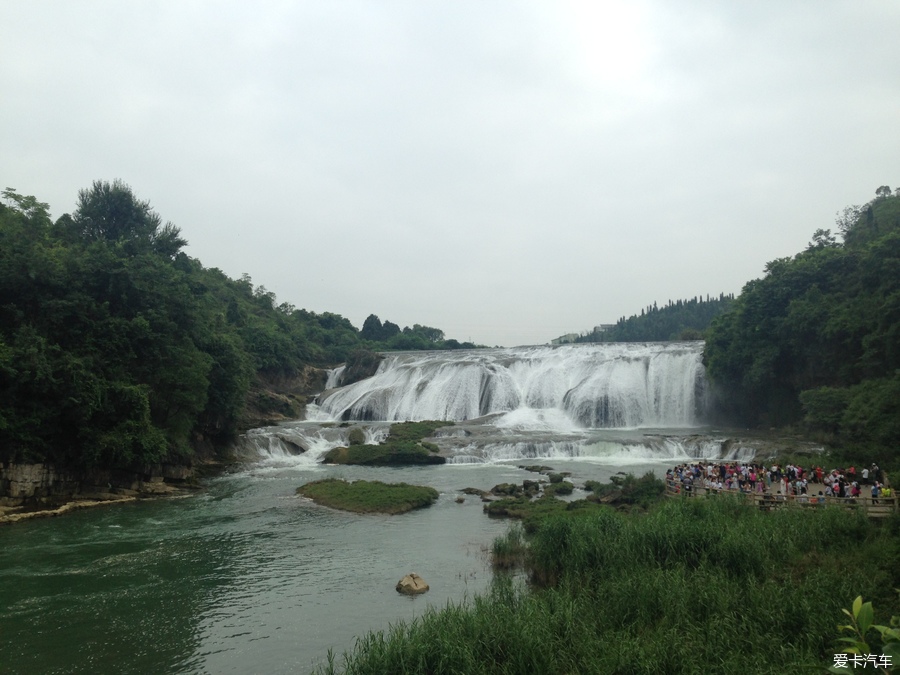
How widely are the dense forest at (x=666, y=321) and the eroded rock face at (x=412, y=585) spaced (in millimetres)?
85504

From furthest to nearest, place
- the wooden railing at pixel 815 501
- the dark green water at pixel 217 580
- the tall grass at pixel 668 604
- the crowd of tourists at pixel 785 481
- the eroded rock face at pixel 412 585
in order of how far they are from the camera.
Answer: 1. the crowd of tourists at pixel 785 481
2. the wooden railing at pixel 815 501
3. the eroded rock face at pixel 412 585
4. the dark green water at pixel 217 580
5. the tall grass at pixel 668 604

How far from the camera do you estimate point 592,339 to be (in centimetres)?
11188

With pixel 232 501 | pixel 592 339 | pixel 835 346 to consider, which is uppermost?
pixel 592 339

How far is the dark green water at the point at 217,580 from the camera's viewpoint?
9.23 metres

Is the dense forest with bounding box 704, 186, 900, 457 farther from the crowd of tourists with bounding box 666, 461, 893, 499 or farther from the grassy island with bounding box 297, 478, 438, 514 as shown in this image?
the grassy island with bounding box 297, 478, 438, 514

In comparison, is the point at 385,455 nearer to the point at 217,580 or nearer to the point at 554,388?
the point at 217,580

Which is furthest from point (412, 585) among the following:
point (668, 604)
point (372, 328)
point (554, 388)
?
point (372, 328)

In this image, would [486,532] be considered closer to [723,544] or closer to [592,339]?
[723,544]

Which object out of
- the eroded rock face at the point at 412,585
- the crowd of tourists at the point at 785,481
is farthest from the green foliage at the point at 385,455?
the eroded rock face at the point at 412,585

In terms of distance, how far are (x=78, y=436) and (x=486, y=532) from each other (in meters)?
13.4

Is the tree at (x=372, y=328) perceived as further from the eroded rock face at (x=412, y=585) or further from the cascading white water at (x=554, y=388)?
the eroded rock face at (x=412, y=585)

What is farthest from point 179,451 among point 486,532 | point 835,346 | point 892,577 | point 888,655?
point 835,346

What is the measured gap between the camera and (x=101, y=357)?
2075 centimetres

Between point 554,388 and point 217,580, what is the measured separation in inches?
1196
